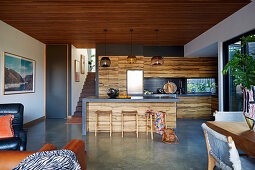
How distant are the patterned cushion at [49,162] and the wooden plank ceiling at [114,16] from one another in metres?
3.11

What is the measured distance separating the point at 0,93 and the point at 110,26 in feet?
11.0

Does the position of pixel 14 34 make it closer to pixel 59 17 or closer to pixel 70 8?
pixel 59 17

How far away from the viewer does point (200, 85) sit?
24.6ft

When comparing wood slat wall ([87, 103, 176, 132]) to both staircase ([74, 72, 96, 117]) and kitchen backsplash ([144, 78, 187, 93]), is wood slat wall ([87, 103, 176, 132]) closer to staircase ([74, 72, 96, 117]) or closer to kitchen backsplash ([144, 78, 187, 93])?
kitchen backsplash ([144, 78, 187, 93])

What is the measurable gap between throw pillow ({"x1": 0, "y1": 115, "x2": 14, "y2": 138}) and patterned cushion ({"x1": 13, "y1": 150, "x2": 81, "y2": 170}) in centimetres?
188

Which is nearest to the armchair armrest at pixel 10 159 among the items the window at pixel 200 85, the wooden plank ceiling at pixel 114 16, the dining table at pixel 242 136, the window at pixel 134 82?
the dining table at pixel 242 136

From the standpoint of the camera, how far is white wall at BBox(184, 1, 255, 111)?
11.4 feet

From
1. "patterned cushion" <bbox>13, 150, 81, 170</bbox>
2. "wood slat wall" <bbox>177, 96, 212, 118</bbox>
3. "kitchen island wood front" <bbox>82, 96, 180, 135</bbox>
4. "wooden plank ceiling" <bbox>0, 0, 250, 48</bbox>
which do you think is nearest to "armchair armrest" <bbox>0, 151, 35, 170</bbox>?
"patterned cushion" <bbox>13, 150, 81, 170</bbox>

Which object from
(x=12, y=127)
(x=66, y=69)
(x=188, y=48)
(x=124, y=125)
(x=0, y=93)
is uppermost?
(x=188, y=48)


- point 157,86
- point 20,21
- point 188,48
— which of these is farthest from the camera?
point 157,86

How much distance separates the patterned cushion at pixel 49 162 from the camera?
3.49 ft

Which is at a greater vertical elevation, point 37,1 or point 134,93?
point 37,1

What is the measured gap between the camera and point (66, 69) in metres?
6.90

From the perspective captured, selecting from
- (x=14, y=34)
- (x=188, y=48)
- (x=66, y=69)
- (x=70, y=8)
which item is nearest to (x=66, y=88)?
(x=66, y=69)
